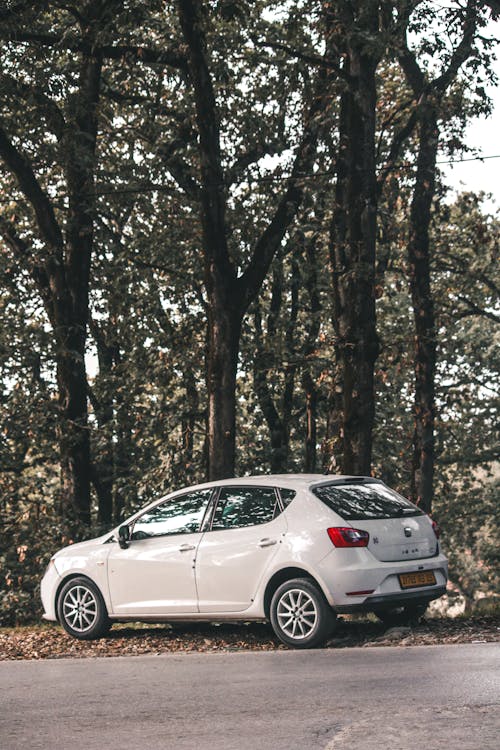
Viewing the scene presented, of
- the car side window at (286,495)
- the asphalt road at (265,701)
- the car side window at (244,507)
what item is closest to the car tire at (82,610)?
the car side window at (244,507)

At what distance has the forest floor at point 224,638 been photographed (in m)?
11.1

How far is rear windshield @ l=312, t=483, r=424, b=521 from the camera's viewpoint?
11.0m

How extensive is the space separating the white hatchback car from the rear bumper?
1cm

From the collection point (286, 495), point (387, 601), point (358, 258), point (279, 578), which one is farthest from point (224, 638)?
point (358, 258)

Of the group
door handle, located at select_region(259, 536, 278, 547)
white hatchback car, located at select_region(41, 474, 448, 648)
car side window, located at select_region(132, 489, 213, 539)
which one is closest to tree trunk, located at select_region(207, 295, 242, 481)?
white hatchback car, located at select_region(41, 474, 448, 648)

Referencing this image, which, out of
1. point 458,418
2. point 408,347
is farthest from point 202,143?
point 458,418

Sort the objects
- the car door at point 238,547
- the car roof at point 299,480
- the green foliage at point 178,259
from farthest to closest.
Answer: the green foliage at point 178,259 → the car roof at point 299,480 → the car door at point 238,547

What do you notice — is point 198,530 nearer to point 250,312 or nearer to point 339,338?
point 339,338

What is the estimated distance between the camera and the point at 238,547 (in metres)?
11.4

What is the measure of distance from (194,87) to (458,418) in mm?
22465

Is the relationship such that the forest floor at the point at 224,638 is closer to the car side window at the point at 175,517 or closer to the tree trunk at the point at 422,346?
the car side window at the point at 175,517

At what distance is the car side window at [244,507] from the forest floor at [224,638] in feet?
3.97

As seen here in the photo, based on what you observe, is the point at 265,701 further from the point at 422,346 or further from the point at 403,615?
the point at 422,346

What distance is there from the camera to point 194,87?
55.8 feet
